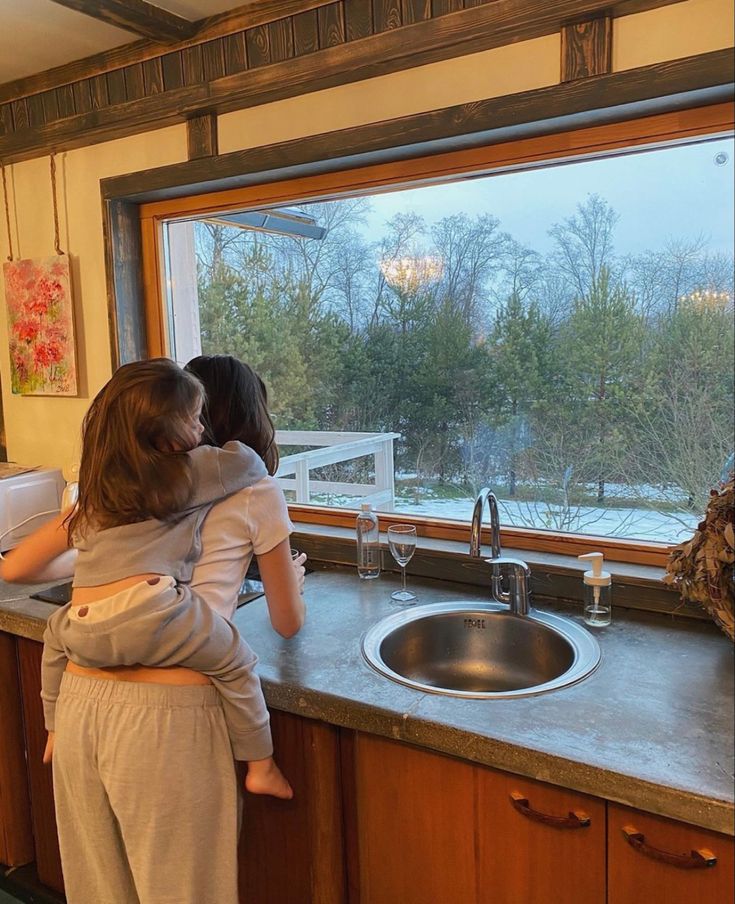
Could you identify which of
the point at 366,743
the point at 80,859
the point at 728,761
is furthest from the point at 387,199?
the point at 80,859

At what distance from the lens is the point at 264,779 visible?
1401mm

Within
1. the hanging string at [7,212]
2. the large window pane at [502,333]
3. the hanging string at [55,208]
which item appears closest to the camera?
the large window pane at [502,333]

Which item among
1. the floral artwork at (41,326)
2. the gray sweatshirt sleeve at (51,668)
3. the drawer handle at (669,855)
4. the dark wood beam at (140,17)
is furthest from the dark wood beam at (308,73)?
the drawer handle at (669,855)

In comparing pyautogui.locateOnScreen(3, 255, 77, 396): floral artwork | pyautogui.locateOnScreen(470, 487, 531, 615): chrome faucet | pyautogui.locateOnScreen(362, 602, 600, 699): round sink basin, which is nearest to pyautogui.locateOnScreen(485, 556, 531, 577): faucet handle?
pyautogui.locateOnScreen(470, 487, 531, 615): chrome faucet

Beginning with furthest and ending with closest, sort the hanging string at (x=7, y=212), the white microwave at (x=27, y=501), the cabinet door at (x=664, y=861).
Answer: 1. the hanging string at (x=7, y=212)
2. the white microwave at (x=27, y=501)
3. the cabinet door at (x=664, y=861)

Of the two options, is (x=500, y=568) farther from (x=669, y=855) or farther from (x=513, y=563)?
(x=669, y=855)

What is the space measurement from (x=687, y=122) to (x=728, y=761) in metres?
1.25

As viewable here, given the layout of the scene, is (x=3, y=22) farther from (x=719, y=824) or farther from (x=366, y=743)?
(x=719, y=824)

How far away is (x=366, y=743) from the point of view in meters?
1.39

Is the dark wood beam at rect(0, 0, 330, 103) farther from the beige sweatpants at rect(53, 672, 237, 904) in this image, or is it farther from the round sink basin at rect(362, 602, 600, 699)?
the beige sweatpants at rect(53, 672, 237, 904)

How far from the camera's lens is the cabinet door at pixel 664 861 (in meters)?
1.09

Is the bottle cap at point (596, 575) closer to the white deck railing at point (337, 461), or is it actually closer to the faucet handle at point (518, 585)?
the faucet handle at point (518, 585)

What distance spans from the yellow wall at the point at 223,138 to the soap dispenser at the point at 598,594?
1044mm

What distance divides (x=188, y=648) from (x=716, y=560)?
983 millimetres
